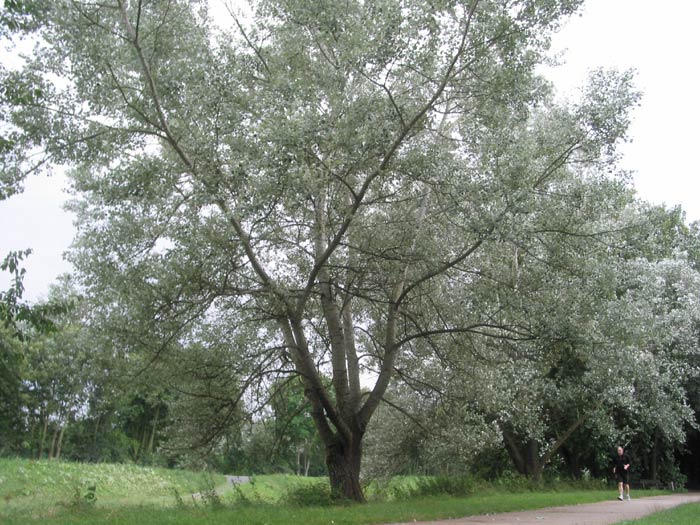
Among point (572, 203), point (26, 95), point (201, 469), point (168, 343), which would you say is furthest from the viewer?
point (201, 469)

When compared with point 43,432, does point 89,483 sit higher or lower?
lower

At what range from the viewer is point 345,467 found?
14.4 metres

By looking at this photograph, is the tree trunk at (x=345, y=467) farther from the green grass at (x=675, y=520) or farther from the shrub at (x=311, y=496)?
the green grass at (x=675, y=520)

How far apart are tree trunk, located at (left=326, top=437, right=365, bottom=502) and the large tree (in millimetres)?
2776

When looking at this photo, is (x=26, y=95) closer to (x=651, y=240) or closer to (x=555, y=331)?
(x=555, y=331)

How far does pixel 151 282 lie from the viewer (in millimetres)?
11891

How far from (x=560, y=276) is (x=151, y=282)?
7867mm

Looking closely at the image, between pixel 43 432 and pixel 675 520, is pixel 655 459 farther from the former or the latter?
pixel 43 432

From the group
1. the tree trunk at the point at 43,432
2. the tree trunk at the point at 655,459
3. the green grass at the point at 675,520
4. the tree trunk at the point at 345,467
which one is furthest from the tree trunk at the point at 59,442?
the green grass at the point at 675,520

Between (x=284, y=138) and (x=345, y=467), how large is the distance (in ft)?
27.3

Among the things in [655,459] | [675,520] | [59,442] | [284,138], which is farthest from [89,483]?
[59,442]

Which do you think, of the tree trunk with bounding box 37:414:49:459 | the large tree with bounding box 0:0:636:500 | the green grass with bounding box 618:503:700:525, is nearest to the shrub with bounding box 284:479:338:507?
the large tree with bounding box 0:0:636:500

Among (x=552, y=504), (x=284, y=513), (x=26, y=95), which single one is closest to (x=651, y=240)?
(x=552, y=504)

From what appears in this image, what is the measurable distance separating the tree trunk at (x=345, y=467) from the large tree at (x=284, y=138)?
278 cm
